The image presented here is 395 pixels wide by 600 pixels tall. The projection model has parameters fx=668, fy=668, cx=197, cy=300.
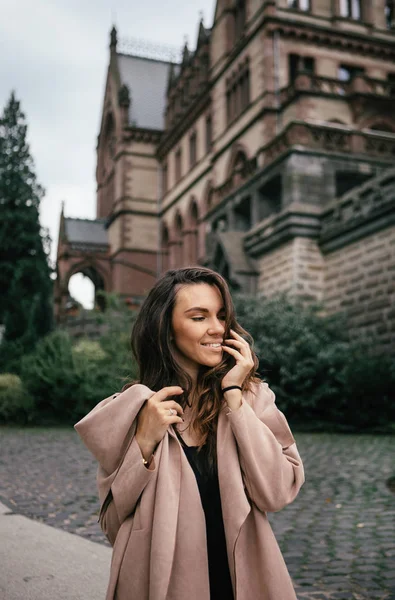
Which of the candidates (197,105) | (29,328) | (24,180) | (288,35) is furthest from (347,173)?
(197,105)

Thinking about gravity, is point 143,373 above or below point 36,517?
above

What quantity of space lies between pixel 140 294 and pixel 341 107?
700 inches

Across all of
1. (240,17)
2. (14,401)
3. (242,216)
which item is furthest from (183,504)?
(240,17)

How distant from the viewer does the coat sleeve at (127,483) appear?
199 centimetres

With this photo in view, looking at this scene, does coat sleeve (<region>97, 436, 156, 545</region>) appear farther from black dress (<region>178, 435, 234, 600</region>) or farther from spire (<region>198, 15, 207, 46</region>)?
spire (<region>198, 15, 207, 46</region>)

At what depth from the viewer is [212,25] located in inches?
1197

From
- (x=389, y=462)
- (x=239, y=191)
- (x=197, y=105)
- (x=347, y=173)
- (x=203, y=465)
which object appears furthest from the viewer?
(x=197, y=105)

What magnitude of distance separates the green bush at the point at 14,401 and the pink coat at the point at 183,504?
13645mm

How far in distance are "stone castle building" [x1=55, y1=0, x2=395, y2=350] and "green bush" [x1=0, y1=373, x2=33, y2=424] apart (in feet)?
13.2

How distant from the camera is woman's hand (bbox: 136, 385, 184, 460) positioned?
2008 millimetres

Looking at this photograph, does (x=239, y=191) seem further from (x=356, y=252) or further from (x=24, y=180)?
(x=24, y=180)

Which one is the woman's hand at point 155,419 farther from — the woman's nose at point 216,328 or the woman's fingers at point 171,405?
the woman's nose at point 216,328

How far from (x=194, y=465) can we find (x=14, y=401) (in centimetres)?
1373

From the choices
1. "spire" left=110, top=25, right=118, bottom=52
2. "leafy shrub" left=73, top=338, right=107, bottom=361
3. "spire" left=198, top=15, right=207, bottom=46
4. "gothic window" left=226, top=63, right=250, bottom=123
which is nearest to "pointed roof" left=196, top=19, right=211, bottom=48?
"spire" left=198, top=15, right=207, bottom=46
